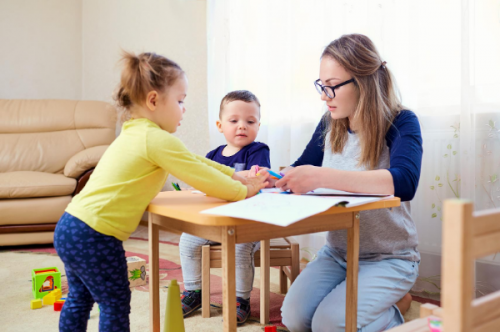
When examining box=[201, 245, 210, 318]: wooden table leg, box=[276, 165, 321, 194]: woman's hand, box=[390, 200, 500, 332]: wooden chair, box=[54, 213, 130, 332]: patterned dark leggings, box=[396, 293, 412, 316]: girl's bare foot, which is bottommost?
box=[396, 293, 412, 316]: girl's bare foot

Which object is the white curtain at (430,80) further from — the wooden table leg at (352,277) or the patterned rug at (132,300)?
the wooden table leg at (352,277)

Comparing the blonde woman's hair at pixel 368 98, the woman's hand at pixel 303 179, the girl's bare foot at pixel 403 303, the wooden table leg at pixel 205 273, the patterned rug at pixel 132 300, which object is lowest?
the patterned rug at pixel 132 300

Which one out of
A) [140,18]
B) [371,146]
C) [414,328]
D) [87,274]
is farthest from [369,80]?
[140,18]

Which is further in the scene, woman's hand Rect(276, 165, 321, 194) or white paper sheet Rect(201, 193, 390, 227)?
woman's hand Rect(276, 165, 321, 194)

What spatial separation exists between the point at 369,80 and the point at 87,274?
0.95m

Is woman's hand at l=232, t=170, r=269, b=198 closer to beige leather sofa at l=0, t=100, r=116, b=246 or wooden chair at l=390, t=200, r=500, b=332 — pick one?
wooden chair at l=390, t=200, r=500, b=332

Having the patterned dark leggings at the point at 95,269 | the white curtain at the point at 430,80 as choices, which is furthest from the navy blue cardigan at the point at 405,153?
the patterned dark leggings at the point at 95,269

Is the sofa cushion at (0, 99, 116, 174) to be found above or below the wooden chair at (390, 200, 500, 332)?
above

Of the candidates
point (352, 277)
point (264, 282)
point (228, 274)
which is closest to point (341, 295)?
point (352, 277)

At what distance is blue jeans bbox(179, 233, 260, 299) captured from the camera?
1.66m

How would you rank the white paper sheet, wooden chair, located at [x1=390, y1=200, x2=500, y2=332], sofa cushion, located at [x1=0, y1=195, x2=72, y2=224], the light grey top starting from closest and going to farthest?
wooden chair, located at [x1=390, y1=200, x2=500, y2=332]
the white paper sheet
the light grey top
sofa cushion, located at [x1=0, y1=195, x2=72, y2=224]

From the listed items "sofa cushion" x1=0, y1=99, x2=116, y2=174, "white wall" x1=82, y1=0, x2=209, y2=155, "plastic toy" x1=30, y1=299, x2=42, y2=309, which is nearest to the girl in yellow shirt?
"plastic toy" x1=30, y1=299, x2=42, y2=309

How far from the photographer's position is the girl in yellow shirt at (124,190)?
1.01 meters

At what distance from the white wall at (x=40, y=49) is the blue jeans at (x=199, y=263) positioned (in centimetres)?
338
